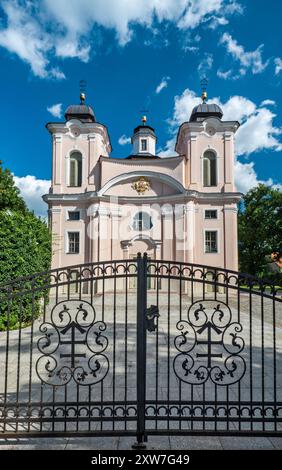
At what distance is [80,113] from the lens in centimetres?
2336

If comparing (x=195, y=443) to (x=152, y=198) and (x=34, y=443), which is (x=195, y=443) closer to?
(x=34, y=443)

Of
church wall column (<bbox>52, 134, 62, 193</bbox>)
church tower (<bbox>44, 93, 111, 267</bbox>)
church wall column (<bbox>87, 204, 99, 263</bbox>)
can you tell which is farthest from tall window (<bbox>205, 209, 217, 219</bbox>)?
church wall column (<bbox>52, 134, 62, 193</bbox>)

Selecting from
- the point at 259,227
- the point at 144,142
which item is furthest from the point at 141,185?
the point at 259,227

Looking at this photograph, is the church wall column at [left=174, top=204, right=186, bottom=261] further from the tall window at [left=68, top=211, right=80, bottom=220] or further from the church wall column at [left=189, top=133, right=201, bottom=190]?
the tall window at [left=68, top=211, right=80, bottom=220]

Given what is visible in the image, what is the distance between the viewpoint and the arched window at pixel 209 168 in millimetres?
21703

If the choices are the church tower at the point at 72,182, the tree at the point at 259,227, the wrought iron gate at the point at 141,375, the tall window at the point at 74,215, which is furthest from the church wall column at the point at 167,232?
the wrought iron gate at the point at 141,375

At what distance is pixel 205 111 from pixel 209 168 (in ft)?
16.9

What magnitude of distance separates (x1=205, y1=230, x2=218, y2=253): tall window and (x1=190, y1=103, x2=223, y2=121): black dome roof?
9531 millimetres

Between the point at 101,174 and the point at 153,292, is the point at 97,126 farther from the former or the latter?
the point at 153,292

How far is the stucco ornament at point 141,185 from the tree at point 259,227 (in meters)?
11.5

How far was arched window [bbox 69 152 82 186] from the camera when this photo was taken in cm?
2219

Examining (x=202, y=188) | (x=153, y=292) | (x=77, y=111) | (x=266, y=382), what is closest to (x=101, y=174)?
(x=77, y=111)

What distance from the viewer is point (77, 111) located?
23484 millimetres

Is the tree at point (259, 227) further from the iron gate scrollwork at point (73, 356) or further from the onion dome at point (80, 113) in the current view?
the iron gate scrollwork at point (73, 356)
